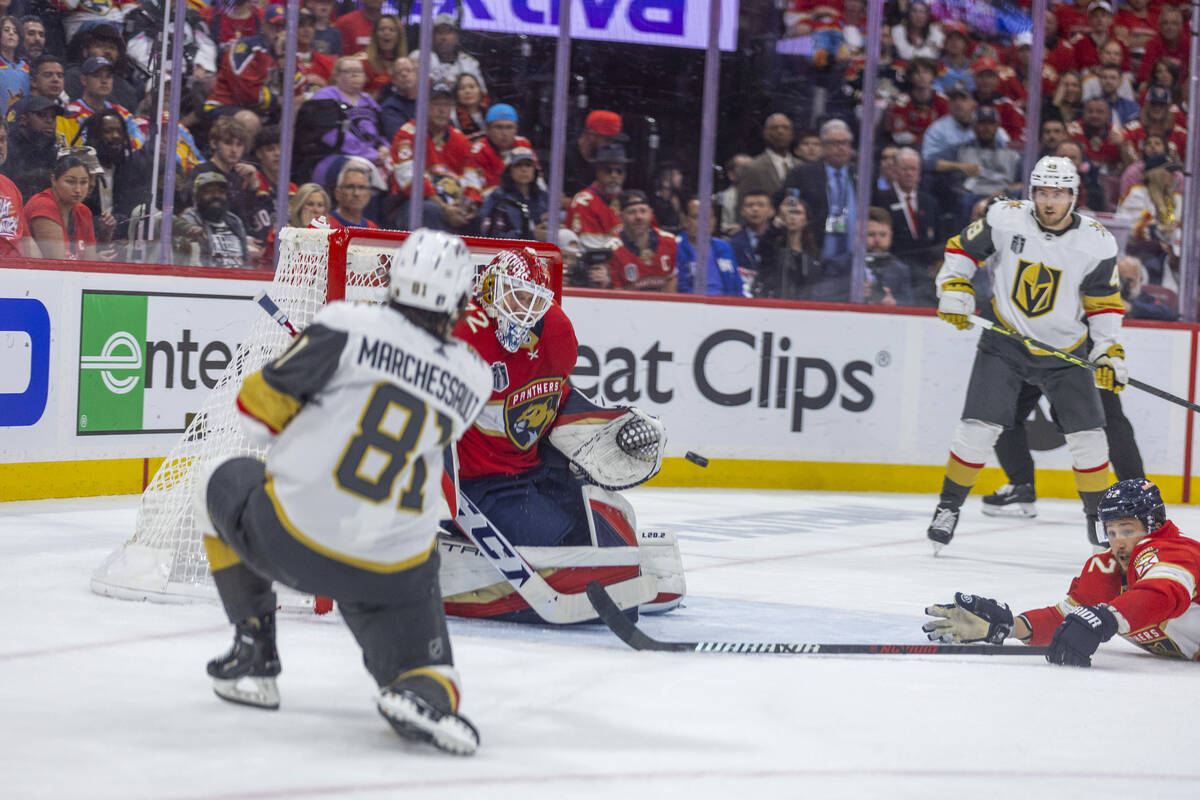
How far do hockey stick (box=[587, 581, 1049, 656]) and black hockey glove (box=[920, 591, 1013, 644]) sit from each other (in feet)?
0.17

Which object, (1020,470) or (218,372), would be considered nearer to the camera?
(218,372)

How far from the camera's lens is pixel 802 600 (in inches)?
163

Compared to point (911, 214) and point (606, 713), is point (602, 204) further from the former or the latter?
point (606, 713)

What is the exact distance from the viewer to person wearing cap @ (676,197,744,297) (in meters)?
7.21

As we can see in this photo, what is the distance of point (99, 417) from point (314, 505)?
3480 mm

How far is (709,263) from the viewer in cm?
726

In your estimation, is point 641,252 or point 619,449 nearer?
point 619,449

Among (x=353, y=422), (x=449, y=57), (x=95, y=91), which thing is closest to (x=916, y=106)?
(x=449, y=57)

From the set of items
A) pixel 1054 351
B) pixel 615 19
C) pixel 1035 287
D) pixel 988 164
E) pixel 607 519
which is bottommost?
pixel 607 519

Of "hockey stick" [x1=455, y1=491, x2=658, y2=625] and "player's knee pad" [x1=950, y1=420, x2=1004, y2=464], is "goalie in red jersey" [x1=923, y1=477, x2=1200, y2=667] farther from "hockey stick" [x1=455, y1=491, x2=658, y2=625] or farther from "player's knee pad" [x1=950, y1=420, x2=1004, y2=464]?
"player's knee pad" [x1=950, y1=420, x2=1004, y2=464]

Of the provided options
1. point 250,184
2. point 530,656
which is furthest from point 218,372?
point 530,656

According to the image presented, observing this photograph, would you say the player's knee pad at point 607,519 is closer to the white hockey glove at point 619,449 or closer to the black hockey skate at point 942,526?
the white hockey glove at point 619,449

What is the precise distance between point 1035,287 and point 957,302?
0.29m

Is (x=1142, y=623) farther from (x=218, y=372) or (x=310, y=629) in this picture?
(x=218, y=372)
